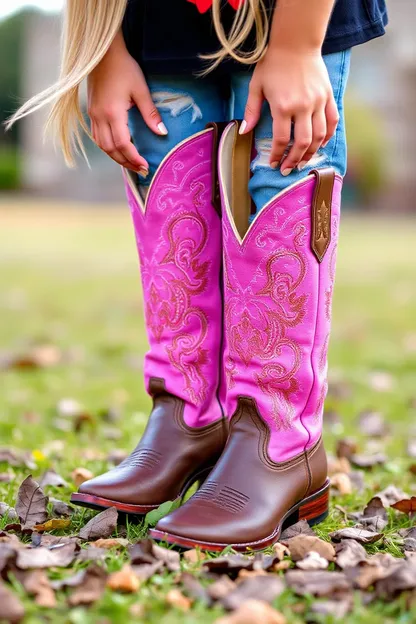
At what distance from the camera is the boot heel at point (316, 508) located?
1553 millimetres

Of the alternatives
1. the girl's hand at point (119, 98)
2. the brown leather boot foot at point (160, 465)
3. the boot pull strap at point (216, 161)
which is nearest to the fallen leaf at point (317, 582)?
the brown leather boot foot at point (160, 465)

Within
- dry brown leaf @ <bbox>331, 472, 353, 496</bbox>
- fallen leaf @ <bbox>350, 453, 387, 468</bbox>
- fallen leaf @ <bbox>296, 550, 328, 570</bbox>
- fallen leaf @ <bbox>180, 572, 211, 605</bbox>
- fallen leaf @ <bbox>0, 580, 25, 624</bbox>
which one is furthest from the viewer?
fallen leaf @ <bbox>350, 453, 387, 468</bbox>

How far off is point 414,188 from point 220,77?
1698 centimetres

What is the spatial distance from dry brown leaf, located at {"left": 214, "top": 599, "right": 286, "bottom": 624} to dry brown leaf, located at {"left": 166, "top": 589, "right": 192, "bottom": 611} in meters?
0.08

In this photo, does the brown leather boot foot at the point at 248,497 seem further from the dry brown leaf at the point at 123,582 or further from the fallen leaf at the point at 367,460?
the fallen leaf at the point at 367,460

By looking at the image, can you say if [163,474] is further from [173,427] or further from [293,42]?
[293,42]

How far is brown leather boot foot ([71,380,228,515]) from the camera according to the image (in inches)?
58.3

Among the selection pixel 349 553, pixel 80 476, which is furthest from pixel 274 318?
pixel 80 476

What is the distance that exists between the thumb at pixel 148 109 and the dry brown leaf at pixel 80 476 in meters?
0.79

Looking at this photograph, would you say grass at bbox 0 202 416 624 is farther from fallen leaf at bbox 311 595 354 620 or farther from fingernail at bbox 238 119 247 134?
fingernail at bbox 238 119 247 134

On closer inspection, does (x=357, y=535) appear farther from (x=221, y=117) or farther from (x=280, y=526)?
(x=221, y=117)

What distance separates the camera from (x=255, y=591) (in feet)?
3.73

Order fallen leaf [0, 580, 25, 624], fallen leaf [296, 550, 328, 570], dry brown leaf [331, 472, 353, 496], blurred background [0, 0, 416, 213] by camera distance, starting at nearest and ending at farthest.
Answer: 1. fallen leaf [0, 580, 25, 624]
2. fallen leaf [296, 550, 328, 570]
3. dry brown leaf [331, 472, 353, 496]
4. blurred background [0, 0, 416, 213]

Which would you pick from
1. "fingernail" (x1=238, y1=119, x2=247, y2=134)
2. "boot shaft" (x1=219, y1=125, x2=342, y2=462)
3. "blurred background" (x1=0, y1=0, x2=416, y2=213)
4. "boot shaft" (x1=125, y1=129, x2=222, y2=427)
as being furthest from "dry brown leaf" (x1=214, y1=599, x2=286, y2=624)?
"blurred background" (x1=0, y1=0, x2=416, y2=213)
